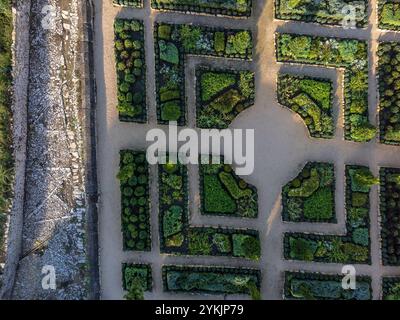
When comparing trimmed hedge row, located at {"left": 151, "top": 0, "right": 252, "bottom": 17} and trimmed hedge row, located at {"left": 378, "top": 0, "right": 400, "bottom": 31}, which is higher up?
trimmed hedge row, located at {"left": 151, "top": 0, "right": 252, "bottom": 17}

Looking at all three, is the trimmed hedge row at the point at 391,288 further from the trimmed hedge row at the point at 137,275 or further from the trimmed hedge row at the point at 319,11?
the trimmed hedge row at the point at 319,11

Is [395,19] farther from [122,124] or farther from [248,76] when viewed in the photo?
[122,124]

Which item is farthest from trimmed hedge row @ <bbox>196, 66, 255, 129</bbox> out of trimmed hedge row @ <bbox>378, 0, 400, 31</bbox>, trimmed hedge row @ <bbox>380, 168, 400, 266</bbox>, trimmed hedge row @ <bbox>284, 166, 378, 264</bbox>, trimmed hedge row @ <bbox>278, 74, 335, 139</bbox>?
trimmed hedge row @ <bbox>380, 168, 400, 266</bbox>

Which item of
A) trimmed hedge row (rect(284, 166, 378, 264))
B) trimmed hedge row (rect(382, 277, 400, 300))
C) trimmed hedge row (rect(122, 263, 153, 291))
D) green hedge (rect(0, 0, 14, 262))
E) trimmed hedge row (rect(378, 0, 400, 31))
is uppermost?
trimmed hedge row (rect(378, 0, 400, 31))

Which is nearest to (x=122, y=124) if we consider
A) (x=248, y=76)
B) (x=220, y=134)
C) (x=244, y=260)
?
(x=220, y=134)

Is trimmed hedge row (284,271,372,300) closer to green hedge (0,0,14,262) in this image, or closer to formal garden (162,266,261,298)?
formal garden (162,266,261,298)
